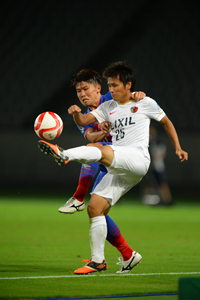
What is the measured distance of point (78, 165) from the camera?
1419 centimetres

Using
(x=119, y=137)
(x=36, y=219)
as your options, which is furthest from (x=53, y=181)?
(x=119, y=137)

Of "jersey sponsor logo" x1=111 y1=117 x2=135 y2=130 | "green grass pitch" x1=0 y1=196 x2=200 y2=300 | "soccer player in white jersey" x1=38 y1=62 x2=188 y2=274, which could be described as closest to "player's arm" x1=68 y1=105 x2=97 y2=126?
"soccer player in white jersey" x1=38 y1=62 x2=188 y2=274

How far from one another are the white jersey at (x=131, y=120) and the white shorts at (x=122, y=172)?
0.55ft

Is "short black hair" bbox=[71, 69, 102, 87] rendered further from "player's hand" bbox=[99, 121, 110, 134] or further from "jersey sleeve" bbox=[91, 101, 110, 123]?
"player's hand" bbox=[99, 121, 110, 134]

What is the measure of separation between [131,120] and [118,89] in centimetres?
34

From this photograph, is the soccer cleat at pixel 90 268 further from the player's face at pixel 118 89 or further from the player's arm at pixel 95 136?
the player's face at pixel 118 89

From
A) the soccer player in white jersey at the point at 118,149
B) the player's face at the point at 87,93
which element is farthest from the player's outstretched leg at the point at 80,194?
the player's face at the point at 87,93

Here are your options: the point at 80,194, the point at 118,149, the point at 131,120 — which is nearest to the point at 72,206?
the point at 80,194

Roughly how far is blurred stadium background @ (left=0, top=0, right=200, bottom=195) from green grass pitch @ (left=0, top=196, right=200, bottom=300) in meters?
5.09

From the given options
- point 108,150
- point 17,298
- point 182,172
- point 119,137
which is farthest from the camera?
point 182,172

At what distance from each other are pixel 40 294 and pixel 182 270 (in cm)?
174

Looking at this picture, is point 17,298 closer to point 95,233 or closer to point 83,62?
point 95,233

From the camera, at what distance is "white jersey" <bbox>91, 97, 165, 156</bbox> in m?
4.28

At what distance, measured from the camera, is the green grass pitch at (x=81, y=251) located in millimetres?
3547
